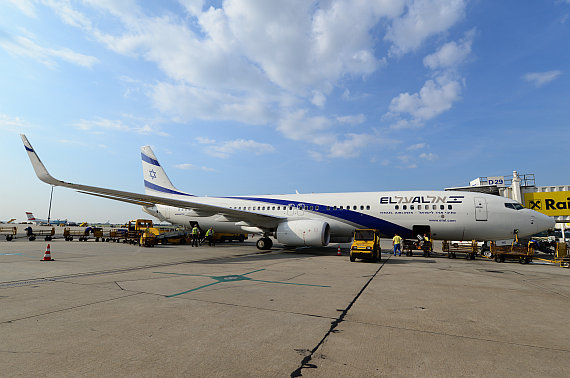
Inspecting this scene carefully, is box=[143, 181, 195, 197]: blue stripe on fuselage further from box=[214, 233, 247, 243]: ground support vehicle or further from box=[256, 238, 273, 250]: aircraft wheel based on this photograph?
box=[256, 238, 273, 250]: aircraft wheel

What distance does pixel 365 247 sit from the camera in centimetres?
1402

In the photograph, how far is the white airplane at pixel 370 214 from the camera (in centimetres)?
1653

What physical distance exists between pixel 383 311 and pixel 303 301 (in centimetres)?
173

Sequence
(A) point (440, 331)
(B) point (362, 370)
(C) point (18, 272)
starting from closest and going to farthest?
(B) point (362, 370), (A) point (440, 331), (C) point (18, 272)

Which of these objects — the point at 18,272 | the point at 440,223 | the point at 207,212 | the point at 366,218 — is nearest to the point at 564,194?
the point at 440,223

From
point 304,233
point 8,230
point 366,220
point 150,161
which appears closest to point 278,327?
point 304,233

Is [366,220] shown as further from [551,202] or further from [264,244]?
[551,202]

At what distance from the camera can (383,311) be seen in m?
5.80

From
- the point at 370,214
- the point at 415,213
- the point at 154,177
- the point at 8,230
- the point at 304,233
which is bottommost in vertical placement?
the point at 8,230

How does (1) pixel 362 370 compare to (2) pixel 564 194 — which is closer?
(1) pixel 362 370

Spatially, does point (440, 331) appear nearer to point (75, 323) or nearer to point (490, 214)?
point (75, 323)

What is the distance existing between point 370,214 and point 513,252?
7834 mm

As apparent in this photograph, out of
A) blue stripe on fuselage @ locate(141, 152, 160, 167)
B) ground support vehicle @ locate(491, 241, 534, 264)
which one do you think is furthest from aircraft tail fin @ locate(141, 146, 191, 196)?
ground support vehicle @ locate(491, 241, 534, 264)

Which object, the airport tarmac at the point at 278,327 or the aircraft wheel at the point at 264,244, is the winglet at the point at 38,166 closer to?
the airport tarmac at the point at 278,327
